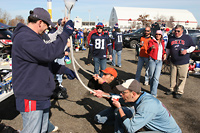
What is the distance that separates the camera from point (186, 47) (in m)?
5.01

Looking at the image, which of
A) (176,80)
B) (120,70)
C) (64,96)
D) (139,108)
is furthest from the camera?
(120,70)

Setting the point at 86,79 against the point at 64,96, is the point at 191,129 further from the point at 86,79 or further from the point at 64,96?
the point at 86,79

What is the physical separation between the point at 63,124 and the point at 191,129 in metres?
2.80

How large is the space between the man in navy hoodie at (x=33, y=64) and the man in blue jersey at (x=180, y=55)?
4085 millimetres

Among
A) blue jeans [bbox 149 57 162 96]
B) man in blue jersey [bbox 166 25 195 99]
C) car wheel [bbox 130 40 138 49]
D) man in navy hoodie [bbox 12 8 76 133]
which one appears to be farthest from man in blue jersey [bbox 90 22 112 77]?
car wheel [bbox 130 40 138 49]

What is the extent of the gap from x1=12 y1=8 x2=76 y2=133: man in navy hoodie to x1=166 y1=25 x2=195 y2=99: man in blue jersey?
4.08 m

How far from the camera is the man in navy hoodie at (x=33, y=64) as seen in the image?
1829 millimetres

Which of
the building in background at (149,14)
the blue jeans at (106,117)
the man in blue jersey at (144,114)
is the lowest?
the blue jeans at (106,117)

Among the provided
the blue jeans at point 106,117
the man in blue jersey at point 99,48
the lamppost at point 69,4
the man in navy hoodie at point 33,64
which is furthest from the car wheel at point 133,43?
the man in navy hoodie at point 33,64

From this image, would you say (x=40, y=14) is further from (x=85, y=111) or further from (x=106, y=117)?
(x=85, y=111)

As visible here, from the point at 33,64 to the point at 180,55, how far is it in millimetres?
4518

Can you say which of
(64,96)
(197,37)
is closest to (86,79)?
(64,96)

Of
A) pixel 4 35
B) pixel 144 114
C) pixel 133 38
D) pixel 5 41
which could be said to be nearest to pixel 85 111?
pixel 144 114

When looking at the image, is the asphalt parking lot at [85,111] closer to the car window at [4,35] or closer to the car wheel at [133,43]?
the car window at [4,35]
